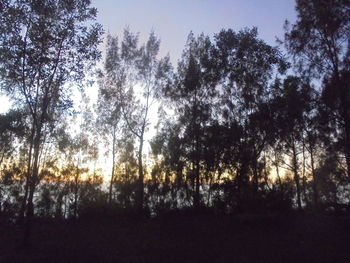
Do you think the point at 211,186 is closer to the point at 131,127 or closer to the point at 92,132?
the point at 131,127

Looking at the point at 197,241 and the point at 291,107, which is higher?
the point at 291,107

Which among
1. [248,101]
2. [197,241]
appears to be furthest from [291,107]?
[197,241]

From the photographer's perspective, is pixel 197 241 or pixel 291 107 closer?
pixel 197 241

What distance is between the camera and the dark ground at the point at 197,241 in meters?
14.1

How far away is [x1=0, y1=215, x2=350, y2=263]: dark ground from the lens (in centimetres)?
1413

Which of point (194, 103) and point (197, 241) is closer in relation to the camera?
point (197, 241)

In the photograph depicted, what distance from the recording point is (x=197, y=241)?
56.6 ft

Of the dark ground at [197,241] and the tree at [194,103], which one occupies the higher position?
the tree at [194,103]

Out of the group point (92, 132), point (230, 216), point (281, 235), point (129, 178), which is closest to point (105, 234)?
point (230, 216)

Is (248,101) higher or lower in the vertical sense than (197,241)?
higher

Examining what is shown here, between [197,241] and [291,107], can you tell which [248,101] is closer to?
[291,107]

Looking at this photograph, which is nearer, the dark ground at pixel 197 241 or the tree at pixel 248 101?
the dark ground at pixel 197 241

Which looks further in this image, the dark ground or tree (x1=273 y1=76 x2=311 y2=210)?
tree (x1=273 y1=76 x2=311 y2=210)

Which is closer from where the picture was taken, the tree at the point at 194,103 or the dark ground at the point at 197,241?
the dark ground at the point at 197,241
